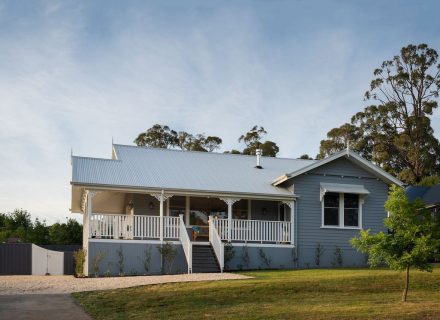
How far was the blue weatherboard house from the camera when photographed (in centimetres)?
2345

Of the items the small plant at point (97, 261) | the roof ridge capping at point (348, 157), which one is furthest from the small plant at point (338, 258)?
the small plant at point (97, 261)

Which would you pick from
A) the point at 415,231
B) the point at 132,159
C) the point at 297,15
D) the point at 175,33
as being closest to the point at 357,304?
the point at 415,231

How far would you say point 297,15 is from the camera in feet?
72.0

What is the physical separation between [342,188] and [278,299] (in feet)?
35.8

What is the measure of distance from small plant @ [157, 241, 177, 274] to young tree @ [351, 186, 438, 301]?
32.3 feet

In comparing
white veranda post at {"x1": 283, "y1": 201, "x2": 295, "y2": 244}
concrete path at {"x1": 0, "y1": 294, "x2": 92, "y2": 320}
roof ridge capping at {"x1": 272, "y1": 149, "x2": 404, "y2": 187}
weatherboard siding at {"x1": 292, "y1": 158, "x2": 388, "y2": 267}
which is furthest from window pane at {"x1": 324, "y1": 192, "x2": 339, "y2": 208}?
concrete path at {"x1": 0, "y1": 294, "x2": 92, "y2": 320}

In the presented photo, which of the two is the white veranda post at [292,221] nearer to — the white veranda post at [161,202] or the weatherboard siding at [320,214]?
the weatherboard siding at [320,214]

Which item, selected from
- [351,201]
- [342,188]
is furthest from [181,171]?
[351,201]

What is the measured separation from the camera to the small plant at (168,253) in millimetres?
23562

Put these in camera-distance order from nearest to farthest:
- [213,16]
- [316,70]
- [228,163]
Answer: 1. [213,16]
2. [316,70]
3. [228,163]

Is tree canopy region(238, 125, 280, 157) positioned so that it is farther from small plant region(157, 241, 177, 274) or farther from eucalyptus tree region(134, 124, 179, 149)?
small plant region(157, 241, 177, 274)

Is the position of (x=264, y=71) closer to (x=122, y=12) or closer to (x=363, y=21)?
(x=363, y=21)

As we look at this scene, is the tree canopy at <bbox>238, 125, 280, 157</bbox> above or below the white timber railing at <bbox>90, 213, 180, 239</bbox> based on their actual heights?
above

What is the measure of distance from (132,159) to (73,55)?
6.24m
